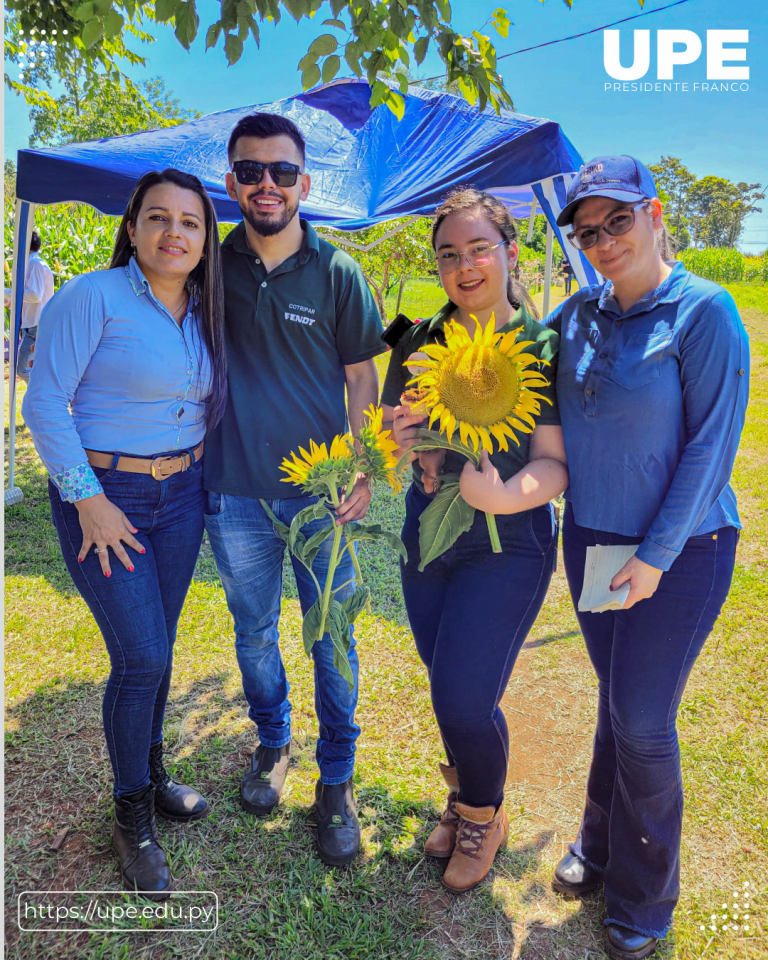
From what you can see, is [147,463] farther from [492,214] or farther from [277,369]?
[492,214]

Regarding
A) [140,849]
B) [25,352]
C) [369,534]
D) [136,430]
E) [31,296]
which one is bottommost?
[140,849]

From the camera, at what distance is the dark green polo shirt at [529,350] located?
1.84m

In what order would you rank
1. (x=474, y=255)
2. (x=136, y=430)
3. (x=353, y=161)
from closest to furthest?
(x=474, y=255), (x=136, y=430), (x=353, y=161)

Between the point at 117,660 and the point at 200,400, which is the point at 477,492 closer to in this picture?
the point at 200,400

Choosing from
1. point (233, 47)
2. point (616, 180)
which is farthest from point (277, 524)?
point (233, 47)

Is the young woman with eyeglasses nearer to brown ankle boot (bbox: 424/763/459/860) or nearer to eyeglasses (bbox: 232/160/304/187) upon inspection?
brown ankle boot (bbox: 424/763/459/860)

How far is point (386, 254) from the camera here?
13.4 meters

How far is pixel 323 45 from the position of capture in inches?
82.7

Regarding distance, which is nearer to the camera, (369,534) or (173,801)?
(369,534)

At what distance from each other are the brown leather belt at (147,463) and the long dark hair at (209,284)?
0.56 feet

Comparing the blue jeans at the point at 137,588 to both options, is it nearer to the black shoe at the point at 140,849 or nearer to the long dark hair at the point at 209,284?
the black shoe at the point at 140,849

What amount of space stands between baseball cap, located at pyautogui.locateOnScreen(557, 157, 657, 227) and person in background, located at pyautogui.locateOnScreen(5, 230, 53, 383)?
6076 millimetres

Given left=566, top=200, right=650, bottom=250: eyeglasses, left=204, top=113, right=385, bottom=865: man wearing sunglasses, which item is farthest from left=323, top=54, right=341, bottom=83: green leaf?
left=566, top=200, right=650, bottom=250: eyeglasses

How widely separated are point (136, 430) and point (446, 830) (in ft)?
5.52
